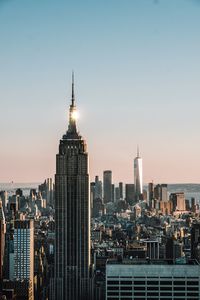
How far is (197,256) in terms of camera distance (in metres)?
12.5

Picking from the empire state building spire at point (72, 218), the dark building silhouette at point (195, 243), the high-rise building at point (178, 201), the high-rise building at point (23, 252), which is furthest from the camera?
the high-rise building at point (178, 201)

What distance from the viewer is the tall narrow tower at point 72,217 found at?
1127 cm

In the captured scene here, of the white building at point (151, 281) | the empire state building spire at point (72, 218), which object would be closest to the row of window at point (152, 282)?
the white building at point (151, 281)

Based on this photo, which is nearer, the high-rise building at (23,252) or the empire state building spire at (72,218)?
the empire state building spire at (72,218)

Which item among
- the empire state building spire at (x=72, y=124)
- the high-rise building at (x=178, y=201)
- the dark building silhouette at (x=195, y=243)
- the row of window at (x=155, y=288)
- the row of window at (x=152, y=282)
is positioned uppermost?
the empire state building spire at (x=72, y=124)

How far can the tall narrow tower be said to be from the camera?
11.3 meters

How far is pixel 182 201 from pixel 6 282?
53.7 feet

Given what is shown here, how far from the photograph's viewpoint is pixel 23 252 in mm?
12156

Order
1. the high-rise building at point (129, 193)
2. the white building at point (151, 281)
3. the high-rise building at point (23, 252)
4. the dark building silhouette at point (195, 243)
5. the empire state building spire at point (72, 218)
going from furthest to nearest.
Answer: the high-rise building at point (129, 193)
the dark building silhouette at point (195, 243)
the high-rise building at point (23, 252)
the empire state building spire at point (72, 218)
the white building at point (151, 281)

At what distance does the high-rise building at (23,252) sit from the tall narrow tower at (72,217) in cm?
66

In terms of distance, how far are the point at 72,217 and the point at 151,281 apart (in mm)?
3660

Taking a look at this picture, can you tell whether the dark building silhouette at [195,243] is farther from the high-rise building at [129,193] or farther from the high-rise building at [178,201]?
the high-rise building at [129,193]

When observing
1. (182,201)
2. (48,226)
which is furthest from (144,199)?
(48,226)

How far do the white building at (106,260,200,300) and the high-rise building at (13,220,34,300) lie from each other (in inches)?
142
